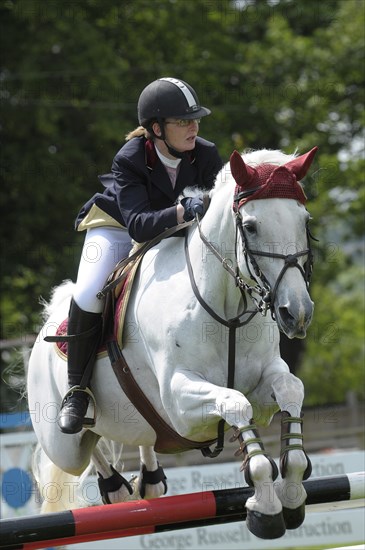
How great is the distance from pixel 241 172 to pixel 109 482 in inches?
109

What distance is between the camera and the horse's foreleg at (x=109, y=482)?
6113mm

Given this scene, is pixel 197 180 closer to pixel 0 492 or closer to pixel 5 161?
pixel 0 492

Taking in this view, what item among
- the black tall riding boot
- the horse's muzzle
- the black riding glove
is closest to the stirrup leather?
the black tall riding boot

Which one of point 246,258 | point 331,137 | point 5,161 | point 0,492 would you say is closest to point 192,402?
point 246,258

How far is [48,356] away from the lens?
6109 mm

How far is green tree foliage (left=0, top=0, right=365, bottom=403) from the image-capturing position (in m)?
16.8

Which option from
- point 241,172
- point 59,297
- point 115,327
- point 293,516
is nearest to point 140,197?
point 115,327

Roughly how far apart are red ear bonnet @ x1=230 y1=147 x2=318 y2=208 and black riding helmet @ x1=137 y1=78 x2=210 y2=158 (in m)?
0.70

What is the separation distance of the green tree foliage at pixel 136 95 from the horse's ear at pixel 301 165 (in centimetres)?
1101

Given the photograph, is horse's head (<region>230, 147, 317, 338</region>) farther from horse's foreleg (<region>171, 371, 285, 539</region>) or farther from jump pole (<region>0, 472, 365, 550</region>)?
jump pole (<region>0, 472, 365, 550</region>)

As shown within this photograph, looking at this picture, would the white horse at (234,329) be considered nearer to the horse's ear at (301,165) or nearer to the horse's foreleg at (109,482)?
the horse's ear at (301,165)

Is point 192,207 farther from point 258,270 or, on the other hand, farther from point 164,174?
point 258,270

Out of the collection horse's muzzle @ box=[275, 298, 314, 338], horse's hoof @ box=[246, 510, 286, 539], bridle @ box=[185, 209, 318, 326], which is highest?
bridle @ box=[185, 209, 318, 326]

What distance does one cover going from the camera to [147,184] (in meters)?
5.09
